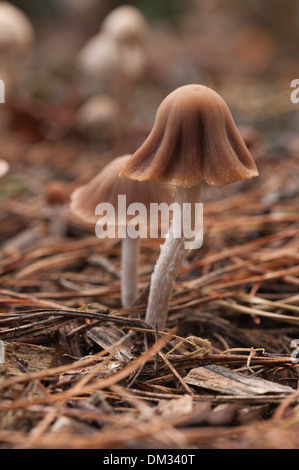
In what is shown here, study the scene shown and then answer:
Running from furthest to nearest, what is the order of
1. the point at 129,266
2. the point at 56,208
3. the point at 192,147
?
the point at 56,208
the point at 129,266
the point at 192,147

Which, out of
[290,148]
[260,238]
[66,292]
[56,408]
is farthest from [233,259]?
[290,148]

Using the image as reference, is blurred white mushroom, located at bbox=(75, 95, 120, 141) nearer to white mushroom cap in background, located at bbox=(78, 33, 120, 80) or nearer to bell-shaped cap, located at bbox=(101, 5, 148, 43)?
white mushroom cap in background, located at bbox=(78, 33, 120, 80)

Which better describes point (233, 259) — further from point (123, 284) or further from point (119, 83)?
point (119, 83)

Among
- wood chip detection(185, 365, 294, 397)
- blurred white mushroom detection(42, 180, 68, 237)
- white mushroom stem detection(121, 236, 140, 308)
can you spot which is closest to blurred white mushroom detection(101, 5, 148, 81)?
blurred white mushroom detection(42, 180, 68, 237)

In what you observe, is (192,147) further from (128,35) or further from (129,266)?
(128,35)

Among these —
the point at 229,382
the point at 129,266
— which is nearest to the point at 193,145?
the point at 129,266

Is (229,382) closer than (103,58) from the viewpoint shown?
Yes

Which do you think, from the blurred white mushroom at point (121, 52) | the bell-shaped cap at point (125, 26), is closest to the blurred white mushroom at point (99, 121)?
the blurred white mushroom at point (121, 52)
